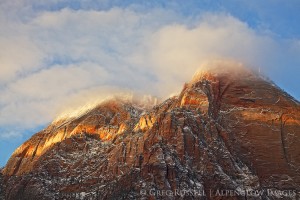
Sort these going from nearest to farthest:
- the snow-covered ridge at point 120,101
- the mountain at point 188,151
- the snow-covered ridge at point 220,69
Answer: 1. the mountain at point 188,151
2. the snow-covered ridge at point 220,69
3. the snow-covered ridge at point 120,101

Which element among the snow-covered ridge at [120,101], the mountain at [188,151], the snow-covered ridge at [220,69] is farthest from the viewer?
the snow-covered ridge at [120,101]

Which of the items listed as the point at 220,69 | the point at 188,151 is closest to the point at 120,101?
the point at 220,69

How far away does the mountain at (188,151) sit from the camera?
4985 inches

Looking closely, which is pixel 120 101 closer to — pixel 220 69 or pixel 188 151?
pixel 220 69

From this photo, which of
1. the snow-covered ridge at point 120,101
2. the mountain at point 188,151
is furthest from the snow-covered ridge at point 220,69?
the snow-covered ridge at point 120,101

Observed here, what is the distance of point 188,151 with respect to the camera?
Answer: 440ft

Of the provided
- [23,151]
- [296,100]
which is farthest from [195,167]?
[23,151]

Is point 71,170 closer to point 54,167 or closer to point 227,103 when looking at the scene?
point 54,167

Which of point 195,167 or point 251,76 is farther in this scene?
point 251,76

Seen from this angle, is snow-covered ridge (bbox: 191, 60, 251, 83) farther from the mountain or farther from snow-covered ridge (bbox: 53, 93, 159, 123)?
snow-covered ridge (bbox: 53, 93, 159, 123)

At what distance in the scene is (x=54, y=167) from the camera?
148 m

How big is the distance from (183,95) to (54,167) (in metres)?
40.0

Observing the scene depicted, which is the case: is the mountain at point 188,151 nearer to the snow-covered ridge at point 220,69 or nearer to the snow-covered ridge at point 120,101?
the snow-covered ridge at point 220,69

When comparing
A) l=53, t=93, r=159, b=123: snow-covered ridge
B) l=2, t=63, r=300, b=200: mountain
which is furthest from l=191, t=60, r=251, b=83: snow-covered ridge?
l=53, t=93, r=159, b=123: snow-covered ridge
